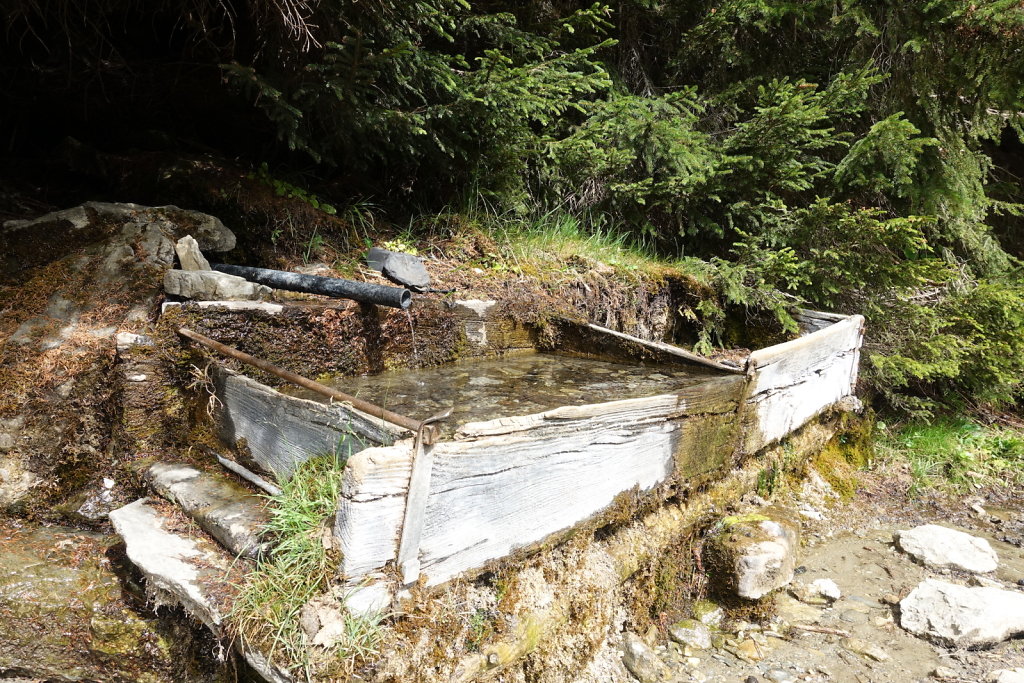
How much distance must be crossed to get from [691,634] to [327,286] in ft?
7.77

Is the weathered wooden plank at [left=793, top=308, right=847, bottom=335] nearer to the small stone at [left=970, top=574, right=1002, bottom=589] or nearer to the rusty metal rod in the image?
the small stone at [left=970, top=574, right=1002, bottom=589]

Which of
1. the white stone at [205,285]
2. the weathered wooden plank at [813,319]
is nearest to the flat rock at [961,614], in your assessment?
the weathered wooden plank at [813,319]

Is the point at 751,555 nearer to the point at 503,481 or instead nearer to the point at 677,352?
the point at 677,352

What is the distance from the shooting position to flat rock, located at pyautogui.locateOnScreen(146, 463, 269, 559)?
180cm

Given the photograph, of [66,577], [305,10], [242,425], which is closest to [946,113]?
[305,10]

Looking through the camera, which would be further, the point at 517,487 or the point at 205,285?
the point at 205,285

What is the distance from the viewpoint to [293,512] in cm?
174

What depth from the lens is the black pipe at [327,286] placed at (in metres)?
2.67

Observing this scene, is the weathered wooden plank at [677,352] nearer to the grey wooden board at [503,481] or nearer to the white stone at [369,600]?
the grey wooden board at [503,481]

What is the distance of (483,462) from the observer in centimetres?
188

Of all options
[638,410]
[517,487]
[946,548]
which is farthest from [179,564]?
[946,548]

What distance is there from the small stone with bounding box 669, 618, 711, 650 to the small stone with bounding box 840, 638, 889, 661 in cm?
61

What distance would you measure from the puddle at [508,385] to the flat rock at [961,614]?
146 centimetres

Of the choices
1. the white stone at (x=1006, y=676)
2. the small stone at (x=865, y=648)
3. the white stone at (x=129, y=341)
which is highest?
the white stone at (x=129, y=341)
